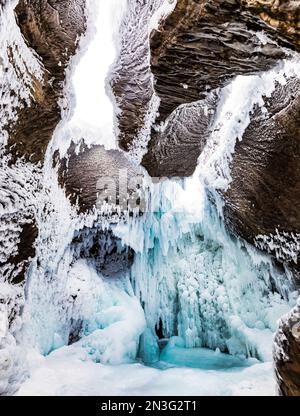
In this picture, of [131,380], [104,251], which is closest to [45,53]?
[131,380]

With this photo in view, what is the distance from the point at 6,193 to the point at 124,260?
467cm

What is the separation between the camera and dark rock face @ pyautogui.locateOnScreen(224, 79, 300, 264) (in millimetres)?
3949

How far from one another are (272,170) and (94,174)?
3376mm

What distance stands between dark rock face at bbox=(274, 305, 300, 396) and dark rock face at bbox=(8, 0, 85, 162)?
3154 millimetres

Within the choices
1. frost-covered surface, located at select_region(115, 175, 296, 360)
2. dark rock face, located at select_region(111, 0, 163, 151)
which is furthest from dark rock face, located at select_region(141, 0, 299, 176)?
frost-covered surface, located at select_region(115, 175, 296, 360)

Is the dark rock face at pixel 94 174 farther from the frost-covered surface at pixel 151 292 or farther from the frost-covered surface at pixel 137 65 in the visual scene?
the frost-covered surface at pixel 137 65

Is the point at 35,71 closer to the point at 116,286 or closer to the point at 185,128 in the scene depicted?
the point at 185,128

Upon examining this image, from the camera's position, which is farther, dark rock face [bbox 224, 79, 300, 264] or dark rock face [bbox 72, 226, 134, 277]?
dark rock face [bbox 72, 226, 134, 277]

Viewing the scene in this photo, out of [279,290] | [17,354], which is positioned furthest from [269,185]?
[17,354]

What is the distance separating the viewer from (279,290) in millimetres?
5941

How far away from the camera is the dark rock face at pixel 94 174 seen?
236 inches

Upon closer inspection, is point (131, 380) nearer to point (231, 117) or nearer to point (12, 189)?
point (12, 189)

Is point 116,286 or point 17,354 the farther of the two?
point 116,286

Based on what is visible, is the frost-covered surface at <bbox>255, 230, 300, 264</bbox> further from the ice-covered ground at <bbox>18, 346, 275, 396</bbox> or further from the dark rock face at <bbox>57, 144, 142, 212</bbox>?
the dark rock face at <bbox>57, 144, 142, 212</bbox>
